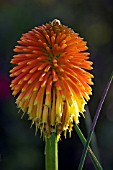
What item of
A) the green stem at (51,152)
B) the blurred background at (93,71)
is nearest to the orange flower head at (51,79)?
the green stem at (51,152)

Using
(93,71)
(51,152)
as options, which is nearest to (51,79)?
(51,152)

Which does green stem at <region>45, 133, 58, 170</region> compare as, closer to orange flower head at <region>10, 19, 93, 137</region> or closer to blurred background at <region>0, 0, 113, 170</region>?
orange flower head at <region>10, 19, 93, 137</region>

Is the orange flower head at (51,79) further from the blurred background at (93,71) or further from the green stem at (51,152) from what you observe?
the blurred background at (93,71)

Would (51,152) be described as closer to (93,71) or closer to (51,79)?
(51,79)

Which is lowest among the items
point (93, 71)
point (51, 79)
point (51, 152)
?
point (51, 152)

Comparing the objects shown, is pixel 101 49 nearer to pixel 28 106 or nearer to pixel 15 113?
pixel 15 113

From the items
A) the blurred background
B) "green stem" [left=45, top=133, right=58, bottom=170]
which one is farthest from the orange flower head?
the blurred background

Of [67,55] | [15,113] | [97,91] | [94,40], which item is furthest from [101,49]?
[67,55]
